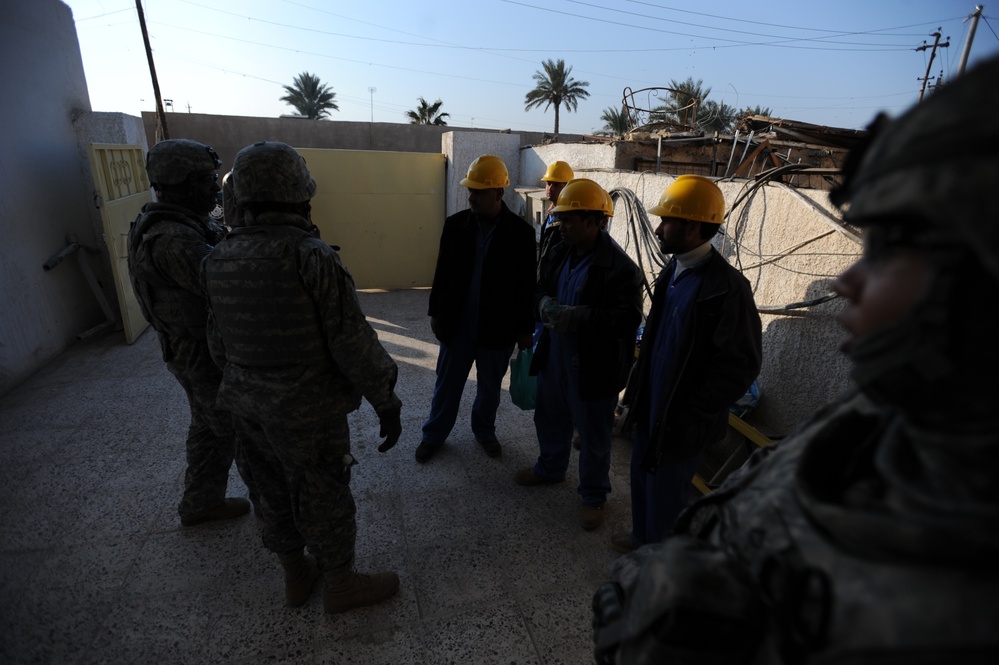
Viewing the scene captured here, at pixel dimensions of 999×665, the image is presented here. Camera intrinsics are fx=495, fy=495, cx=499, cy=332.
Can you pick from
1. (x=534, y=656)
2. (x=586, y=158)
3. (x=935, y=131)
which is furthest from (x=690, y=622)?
(x=586, y=158)

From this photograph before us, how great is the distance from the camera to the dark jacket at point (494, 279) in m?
3.15

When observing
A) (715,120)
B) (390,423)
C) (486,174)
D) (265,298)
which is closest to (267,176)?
(265,298)

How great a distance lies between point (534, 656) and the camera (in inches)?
80.6

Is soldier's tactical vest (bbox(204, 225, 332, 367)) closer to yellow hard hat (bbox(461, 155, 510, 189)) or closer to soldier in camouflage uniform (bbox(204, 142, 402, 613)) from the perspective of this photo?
soldier in camouflage uniform (bbox(204, 142, 402, 613))

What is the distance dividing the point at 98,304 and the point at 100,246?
0.70 m

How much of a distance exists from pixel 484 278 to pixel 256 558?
78.6 inches

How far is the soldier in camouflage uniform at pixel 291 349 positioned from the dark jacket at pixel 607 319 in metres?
1.04

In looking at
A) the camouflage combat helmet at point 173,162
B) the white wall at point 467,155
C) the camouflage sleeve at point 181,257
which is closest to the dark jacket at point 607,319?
the camouflage sleeve at point 181,257

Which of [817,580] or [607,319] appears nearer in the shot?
[817,580]

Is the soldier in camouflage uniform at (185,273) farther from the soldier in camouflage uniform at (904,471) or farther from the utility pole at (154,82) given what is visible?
the utility pole at (154,82)

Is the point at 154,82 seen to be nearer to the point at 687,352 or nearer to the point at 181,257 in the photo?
the point at 181,257

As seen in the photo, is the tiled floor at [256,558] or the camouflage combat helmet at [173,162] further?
the camouflage combat helmet at [173,162]

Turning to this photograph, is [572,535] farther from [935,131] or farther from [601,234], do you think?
[935,131]

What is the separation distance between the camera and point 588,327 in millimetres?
2518
